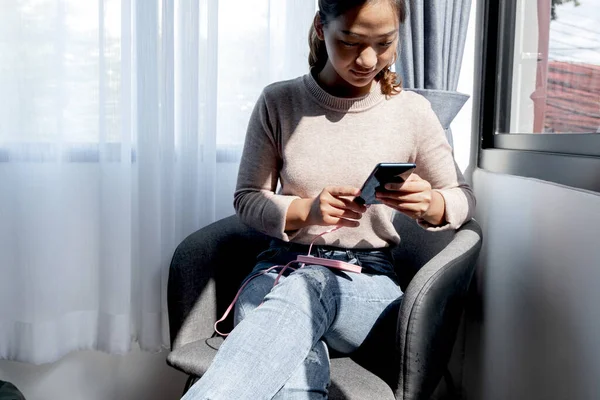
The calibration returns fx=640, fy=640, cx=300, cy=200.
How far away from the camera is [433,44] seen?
1821 mm

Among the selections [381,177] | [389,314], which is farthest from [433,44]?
[389,314]

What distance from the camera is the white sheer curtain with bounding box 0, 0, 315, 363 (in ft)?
5.88

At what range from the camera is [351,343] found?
1299 millimetres

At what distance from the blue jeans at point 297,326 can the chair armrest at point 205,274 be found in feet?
0.52

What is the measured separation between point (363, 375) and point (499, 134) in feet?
3.17

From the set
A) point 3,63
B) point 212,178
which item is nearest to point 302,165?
point 212,178

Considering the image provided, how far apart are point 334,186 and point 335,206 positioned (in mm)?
91

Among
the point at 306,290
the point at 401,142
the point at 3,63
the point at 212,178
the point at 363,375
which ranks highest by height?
the point at 3,63

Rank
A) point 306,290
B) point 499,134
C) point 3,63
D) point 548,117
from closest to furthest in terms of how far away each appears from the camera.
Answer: point 306,290 < point 548,117 < point 3,63 < point 499,134

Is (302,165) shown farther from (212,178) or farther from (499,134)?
(499,134)

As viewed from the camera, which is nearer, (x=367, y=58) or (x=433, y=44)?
(x=367, y=58)

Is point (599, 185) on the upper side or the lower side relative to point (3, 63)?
lower

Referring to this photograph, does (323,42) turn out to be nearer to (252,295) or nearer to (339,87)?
(339,87)

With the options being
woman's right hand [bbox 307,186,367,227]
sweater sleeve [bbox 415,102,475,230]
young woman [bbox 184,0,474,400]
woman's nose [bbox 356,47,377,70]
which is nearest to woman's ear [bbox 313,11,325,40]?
young woman [bbox 184,0,474,400]
